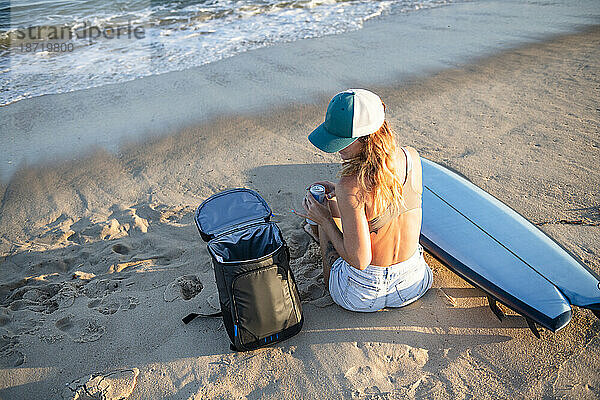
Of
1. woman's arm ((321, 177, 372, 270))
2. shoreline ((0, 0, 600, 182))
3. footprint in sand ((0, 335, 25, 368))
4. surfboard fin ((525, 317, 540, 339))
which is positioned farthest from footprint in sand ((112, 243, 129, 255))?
Answer: surfboard fin ((525, 317, 540, 339))

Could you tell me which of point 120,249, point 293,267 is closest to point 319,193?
point 293,267

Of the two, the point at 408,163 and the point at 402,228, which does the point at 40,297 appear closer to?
the point at 402,228

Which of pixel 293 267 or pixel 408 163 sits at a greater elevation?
pixel 408 163

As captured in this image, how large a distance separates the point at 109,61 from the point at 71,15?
367cm

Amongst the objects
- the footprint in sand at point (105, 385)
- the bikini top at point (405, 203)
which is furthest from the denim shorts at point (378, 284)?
the footprint in sand at point (105, 385)

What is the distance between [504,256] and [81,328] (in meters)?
2.95

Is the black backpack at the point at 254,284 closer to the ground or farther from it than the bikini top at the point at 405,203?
closer to the ground

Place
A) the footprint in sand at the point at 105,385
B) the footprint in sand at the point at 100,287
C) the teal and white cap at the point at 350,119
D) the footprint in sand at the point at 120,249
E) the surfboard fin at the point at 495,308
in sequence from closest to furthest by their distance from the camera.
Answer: the teal and white cap at the point at 350,119
the footprint in sand at the point at 105,385
the surfboard fin at the point at 495,308
the footprint in sand at the point at 100,287
the footprint in sand at the point at 120,249

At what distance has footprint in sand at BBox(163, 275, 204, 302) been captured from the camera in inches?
136

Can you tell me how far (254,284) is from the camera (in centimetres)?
277

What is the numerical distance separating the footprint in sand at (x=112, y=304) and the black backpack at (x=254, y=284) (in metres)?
0.51

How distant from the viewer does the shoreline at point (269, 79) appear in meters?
5.85

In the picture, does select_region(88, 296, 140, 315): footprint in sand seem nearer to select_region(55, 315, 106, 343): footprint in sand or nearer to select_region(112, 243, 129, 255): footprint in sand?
select_region(55, 315, 106, 343): footprint in sand

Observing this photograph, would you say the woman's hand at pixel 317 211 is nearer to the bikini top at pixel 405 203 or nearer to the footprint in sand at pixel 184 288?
the bikini top at pixel 405 203
